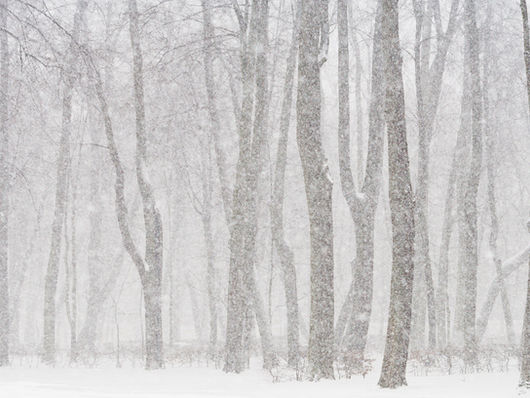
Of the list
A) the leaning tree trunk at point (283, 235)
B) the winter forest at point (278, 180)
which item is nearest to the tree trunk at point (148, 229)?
the winter forest at point (278, 180)

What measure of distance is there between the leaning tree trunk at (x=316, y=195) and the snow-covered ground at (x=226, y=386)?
577 millimetres

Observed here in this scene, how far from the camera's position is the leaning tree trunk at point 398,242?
8.34 metres

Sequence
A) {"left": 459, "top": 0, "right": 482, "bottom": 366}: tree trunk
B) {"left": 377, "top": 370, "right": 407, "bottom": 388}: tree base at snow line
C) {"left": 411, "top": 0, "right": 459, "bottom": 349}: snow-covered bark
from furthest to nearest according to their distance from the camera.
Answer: {"left": 411, "top": 0, "right": 459, "bottom": 349}: snow-covered bark < {"left": 459, "top": 0, "right": 482, "bottom": 366}: tree trunk < {"left": 377, "top": 370, "right": 407, "bottom": 388}: tree base at snow line

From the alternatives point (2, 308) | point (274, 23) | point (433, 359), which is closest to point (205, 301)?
point (274, 23)

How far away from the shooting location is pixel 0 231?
564 inches

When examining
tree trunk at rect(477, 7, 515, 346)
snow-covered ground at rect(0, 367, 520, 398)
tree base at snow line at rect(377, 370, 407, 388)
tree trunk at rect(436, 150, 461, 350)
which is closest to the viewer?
snow-covered ground at rect(0, 367, 520, 398)

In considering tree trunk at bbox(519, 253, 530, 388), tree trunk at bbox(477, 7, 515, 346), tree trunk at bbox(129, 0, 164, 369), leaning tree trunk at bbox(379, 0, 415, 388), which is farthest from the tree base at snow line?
tree trunk at bbox(477, 7, 515, 346)

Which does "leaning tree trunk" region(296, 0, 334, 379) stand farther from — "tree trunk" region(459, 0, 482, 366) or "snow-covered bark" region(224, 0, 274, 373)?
→ "tree trunk" region(459, 0, 482, 366)

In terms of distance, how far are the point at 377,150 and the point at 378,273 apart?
26754 mm

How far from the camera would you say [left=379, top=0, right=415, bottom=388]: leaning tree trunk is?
8.34m

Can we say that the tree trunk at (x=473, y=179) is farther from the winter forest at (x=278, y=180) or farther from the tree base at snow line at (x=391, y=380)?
the tree base at snow line at (x=391, y=380)

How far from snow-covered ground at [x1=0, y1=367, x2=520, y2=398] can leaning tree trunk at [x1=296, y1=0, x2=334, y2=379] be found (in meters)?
0.58

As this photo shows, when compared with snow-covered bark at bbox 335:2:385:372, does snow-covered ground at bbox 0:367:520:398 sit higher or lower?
lower

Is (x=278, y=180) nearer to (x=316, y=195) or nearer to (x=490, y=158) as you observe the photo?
(x=316, y=195)
